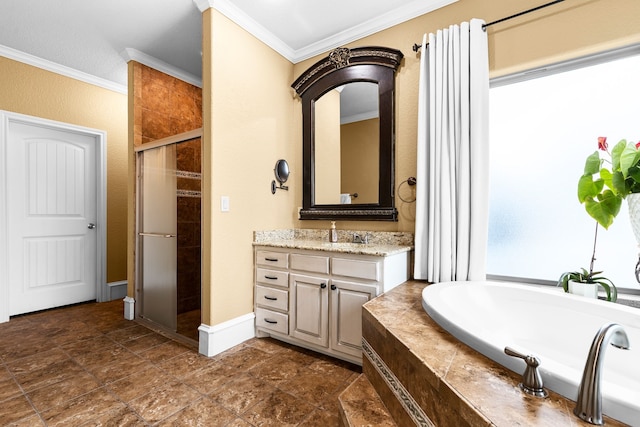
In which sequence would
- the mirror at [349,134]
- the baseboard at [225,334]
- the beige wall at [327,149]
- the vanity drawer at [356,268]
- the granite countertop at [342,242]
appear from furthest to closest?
the beige wall at [327,149] < the mirror at [349,134] < the baseboard at [225,334] < the granite countertop at [342,242] < the vanity drawer at [356,268]

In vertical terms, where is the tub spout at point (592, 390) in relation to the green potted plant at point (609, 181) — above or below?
below

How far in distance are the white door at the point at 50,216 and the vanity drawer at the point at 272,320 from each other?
2.40m

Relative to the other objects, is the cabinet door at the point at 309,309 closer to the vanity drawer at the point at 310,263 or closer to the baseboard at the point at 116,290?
the vanity drawer at the point at 310,263

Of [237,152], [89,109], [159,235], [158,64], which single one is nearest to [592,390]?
[237,152]

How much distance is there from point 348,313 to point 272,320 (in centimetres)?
74

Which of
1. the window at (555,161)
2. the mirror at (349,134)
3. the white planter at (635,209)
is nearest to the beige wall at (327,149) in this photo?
the mirror at (349,134)

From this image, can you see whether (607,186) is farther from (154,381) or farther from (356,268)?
(154,381)

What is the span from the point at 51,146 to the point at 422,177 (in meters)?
3.86

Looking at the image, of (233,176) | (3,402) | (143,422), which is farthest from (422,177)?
(3,402)

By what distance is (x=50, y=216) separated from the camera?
3.24 m

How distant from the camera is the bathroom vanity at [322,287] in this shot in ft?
6.47

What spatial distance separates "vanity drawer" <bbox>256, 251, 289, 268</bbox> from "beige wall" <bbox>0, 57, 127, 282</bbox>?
7.57ft

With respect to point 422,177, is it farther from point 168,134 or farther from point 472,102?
point 168,134

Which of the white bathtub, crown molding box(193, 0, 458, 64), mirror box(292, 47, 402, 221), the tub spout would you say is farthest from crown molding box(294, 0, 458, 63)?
the tub spout
